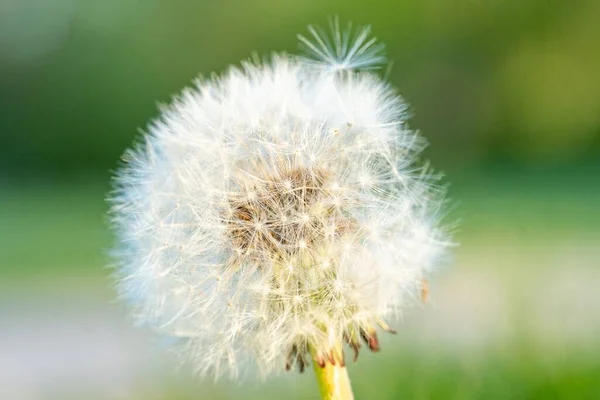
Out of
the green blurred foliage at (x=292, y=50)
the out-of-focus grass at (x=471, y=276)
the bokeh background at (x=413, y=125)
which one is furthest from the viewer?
the green blurred foliage at (x=292, y=50)

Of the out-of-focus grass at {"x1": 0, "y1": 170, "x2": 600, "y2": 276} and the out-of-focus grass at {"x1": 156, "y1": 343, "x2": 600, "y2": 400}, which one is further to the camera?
the out-of-focus grass at {"x1": 0, "y1": 170, "x2": 600, "y2": 276}

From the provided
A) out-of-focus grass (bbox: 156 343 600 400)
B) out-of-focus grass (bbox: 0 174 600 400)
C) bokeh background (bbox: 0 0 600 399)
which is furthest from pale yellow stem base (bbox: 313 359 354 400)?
bokeh background (bbox: 0 0 600 399)

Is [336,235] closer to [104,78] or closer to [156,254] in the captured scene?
[156,254]

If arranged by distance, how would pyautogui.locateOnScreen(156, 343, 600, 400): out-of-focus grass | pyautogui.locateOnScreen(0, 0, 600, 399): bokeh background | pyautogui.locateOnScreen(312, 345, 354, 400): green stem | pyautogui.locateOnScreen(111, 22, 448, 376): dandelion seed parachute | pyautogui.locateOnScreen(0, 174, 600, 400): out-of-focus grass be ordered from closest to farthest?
pyautogui.locateOnScreen(312, 345, 354, 400): green stem
pyautogui.locateOnScreen(111, 22, 448, 376): dandelion seed parachute
pyautogui.locateOnScreen(156, 343, 600, 400): out-of-focus grass
pyautogui.locateOnScreen(0, 174, 600, 400): out-of-focus grass
pyautogui.locateOnScreen(0, 0, 600, 399): bokeh background

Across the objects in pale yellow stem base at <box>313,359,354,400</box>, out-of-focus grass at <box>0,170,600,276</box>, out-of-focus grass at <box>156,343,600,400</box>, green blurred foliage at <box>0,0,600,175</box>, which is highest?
green blurred foliage at <box>0,0,600,175</box>

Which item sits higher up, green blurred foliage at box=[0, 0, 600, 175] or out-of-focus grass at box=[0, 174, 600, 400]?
green blurred foliage at box=[0, 0, 600, 175]

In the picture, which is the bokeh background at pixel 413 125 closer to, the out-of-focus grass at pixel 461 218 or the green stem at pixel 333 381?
the out-of-focus grass at pixel 461 218

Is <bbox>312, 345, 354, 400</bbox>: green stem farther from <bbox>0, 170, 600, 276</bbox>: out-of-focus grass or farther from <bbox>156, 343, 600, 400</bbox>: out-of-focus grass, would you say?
<bbox>0, 170, 600, 276</bbox>: out-of-focus grass

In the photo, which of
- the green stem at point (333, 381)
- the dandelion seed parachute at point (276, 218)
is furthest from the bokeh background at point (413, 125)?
the green stem at point (333, 381)
